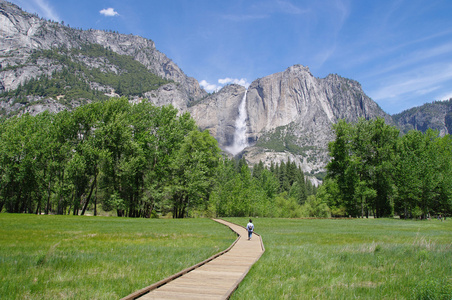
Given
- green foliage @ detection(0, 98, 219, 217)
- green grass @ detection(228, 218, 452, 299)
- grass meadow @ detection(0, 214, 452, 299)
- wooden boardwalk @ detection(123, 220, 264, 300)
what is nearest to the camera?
wooden boardwalk @ detection(123, 220, 264, 300)

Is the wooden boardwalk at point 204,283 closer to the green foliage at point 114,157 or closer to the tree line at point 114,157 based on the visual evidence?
the green foliage at point 114,157

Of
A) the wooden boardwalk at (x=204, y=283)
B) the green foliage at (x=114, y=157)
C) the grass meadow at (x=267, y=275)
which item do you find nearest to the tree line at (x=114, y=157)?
Result: the green foliage at (x=114, y=157)

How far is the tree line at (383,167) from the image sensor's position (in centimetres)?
4916

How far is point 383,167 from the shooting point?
5169 cm

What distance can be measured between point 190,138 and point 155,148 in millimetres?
6357

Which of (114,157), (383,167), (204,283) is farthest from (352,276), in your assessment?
(383,167)

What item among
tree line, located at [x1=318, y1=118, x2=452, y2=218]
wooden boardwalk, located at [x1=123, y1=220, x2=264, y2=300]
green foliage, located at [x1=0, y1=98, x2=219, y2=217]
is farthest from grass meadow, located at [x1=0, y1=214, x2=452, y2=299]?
tree line, located at [x1=318, y1=118, x2=452, y2=218]

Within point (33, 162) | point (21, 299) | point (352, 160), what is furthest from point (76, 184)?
point (352, 160)

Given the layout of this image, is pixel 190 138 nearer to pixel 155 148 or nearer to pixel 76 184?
pixel 155 148

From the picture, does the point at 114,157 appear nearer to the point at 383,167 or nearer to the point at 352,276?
the point at 352,276

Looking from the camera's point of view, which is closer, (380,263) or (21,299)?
(21,299)

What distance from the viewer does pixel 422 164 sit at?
1797 inches

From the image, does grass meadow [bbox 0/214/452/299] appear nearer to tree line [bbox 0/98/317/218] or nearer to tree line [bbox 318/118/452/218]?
tree line [bbox 0/98/317/218]

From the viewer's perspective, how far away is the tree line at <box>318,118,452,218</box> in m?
49.2
